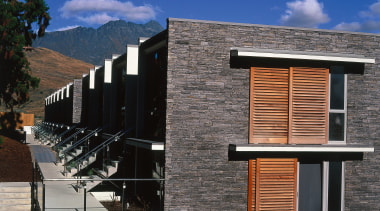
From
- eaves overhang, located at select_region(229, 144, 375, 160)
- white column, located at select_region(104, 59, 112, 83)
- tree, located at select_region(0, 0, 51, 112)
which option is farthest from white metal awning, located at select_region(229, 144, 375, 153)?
tree, located at select_region(0, 0, 51, 112)

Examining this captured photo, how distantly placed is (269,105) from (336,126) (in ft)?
7.25

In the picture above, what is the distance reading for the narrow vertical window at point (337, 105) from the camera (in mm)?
13070

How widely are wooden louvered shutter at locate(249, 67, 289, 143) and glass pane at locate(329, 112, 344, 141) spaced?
1438 millimetres

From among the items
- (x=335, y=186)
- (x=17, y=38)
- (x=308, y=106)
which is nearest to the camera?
(x=308, y=106)

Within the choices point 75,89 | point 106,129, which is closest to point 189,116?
point 106,129

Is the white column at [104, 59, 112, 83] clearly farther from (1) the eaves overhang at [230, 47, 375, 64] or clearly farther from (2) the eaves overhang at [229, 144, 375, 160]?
(2) the eaves overhang at [229, 144, 375, 160]

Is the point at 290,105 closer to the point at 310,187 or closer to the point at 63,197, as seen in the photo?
the point at 310,187

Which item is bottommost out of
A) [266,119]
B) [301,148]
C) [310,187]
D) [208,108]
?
[310,187]

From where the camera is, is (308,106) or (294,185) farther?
(308,106)

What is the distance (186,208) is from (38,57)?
541 ft

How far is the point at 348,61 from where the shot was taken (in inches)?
506

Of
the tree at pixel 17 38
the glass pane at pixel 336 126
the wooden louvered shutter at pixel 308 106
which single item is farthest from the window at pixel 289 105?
the tree at pixel 17 38

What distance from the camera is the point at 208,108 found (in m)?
12.2

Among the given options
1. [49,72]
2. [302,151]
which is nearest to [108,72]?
[302,151]
